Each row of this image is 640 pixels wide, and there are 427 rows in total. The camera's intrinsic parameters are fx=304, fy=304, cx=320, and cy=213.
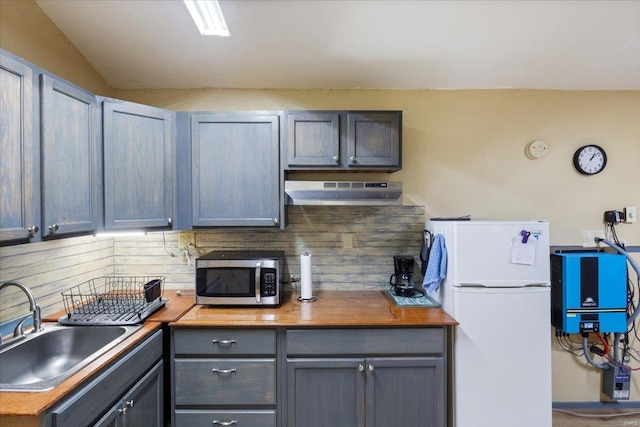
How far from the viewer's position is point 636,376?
2.45 m

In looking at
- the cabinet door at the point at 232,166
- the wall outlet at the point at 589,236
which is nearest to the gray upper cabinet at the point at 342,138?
the cabinet door at the point at 232,166

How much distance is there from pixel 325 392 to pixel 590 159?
269 cm

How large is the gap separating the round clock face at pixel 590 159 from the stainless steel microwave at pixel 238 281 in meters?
2.51

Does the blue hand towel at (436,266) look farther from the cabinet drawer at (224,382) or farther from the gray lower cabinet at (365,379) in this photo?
the cabinet drawer at (224,382)

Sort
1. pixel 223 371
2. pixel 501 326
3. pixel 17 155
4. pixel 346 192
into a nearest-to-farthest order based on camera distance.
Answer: pixel 17 155, pixel 223 371, pixel 501 326, pixel 346 192

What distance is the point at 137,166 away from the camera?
6.44 ft

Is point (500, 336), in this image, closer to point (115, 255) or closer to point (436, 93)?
point (436, 93)

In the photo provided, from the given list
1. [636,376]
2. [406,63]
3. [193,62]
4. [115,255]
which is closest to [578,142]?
[406,63]

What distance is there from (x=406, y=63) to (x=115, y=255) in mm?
2695

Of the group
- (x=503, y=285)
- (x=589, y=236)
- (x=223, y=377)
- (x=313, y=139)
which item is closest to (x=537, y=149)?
(x=589, y=236)

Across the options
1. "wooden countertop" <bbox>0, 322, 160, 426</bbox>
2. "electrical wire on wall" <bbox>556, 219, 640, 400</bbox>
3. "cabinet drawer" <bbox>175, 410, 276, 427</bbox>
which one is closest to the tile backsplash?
"cabinet drawer" <bbox>175, 410, 276, 427</bbox>

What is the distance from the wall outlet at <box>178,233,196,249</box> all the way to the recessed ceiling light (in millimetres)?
1507

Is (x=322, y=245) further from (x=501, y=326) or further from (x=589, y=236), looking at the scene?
(x=589, y=236)

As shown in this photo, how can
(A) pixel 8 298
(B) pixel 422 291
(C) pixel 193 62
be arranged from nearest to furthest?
(A) pixel 8 298 < (C) pixel 193 62 < (B) pixel 422 291
